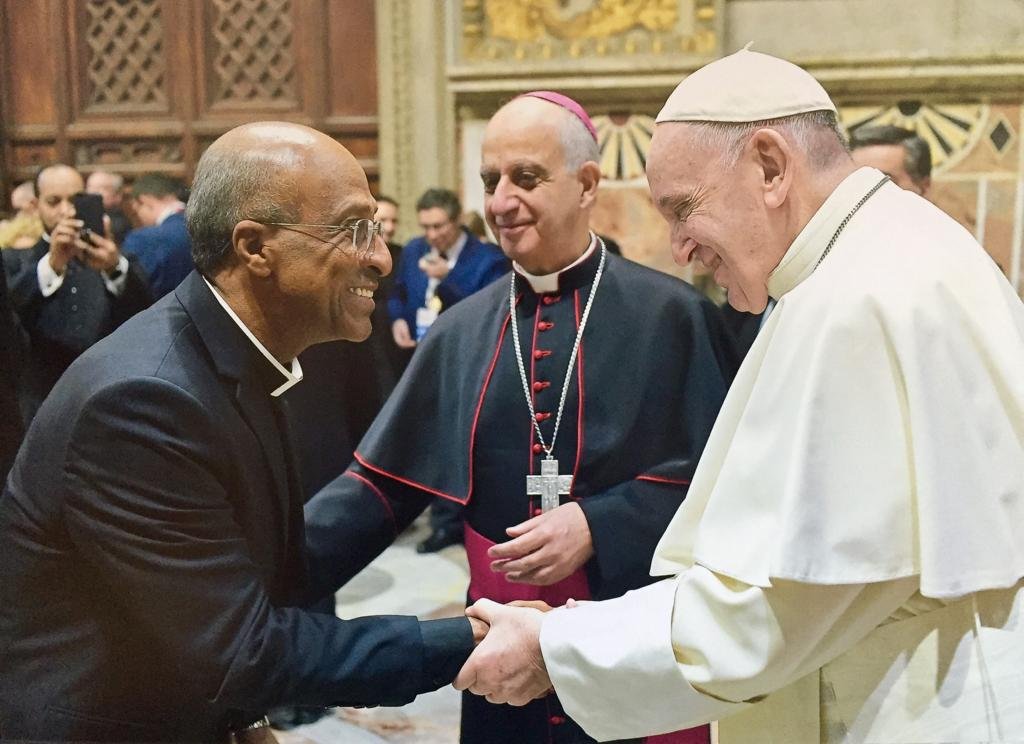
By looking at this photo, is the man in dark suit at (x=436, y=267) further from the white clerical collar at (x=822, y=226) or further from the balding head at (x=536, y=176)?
the white clerical collar at (x=822, y=226)

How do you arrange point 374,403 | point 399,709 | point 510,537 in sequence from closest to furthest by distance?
point 510,537 → point 399,709 → point 374,403

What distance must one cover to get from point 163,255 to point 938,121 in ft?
16.3

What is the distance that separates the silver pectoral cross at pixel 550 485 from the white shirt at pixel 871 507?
2.41 ft

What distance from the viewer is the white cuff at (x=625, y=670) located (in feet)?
5.36

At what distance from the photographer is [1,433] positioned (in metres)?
2.02

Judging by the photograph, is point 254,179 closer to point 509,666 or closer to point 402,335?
point 509,666

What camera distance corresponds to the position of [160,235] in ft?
7.84

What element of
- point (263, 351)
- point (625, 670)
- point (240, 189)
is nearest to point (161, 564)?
point (263, 351)

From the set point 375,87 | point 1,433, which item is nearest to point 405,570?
point 375,87

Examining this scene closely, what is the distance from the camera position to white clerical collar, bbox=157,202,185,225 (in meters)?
2.61

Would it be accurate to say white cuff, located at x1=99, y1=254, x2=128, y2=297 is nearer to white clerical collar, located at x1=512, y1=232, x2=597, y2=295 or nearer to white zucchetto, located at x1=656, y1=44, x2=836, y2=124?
white clerical collar, located at x1=512, y1=232, x2=597, y2=295

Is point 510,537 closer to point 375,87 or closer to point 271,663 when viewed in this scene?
point 271,663

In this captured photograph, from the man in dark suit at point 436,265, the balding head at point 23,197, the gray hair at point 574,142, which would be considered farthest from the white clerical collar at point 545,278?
the man in dark suit at point 436,265

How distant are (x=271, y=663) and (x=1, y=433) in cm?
74
